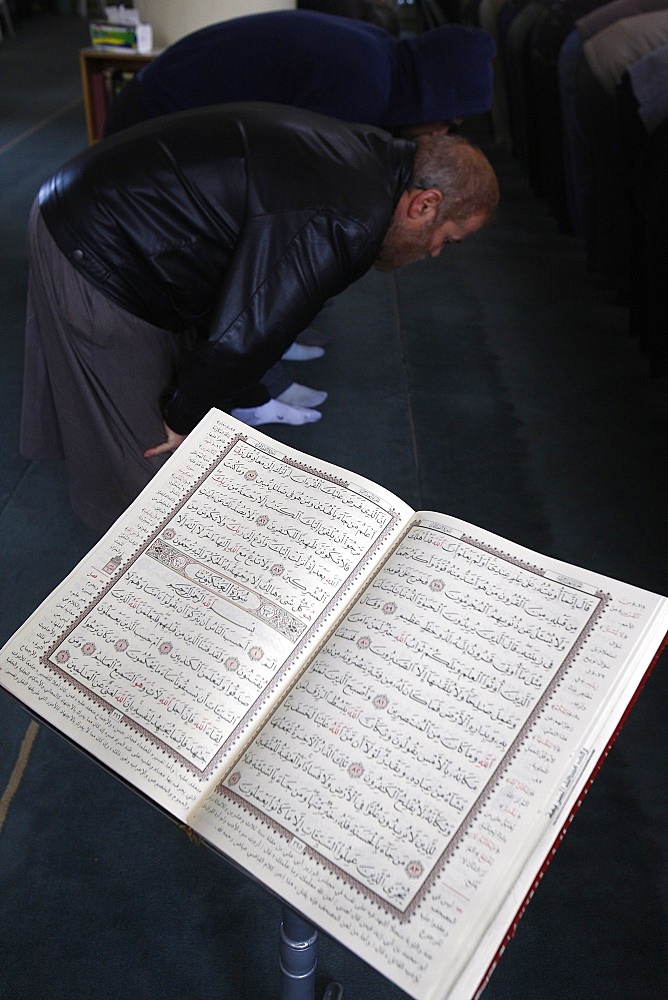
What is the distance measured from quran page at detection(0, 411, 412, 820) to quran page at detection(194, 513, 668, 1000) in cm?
3

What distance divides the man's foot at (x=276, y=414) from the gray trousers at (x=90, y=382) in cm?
69

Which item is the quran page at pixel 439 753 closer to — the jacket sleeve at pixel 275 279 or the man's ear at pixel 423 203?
the jacket sleeve at pixel 275 279

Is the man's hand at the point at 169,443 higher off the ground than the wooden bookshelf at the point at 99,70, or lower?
lower

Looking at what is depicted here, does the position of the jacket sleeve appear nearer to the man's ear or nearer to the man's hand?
the man's ear

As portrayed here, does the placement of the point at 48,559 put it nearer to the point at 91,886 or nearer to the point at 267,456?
the point at 91,886

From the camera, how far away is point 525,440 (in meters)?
2.74

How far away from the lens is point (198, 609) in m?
0.83

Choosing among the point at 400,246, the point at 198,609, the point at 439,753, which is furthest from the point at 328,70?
the point at 439,753

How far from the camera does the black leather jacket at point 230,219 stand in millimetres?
1478

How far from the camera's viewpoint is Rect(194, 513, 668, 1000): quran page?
631 millimetres

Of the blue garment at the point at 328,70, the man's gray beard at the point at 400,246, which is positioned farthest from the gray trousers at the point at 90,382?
the blue garment at the point at 328,70

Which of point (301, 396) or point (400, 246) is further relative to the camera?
point (301, 396)

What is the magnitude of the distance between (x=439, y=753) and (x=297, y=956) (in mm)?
352

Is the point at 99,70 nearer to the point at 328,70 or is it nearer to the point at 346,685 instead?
the point at 328,70
